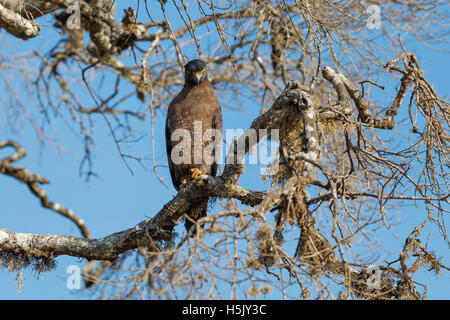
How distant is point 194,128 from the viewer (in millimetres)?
4781

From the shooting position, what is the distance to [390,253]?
10.4 ft

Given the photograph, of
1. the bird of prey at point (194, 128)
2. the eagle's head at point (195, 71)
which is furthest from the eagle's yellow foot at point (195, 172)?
the eagle's head at point (195, 71)

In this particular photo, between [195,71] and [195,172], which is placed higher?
[195,71]

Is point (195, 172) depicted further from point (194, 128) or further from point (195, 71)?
point (195, 71)

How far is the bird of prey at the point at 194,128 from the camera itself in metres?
4.79

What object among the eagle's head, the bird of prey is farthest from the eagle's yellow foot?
the eagle's head

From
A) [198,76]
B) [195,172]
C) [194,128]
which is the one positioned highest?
[198,76]

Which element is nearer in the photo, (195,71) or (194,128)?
(194,128)

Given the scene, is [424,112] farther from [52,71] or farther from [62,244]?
[52,71]

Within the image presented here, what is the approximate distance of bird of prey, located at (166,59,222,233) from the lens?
189 inches

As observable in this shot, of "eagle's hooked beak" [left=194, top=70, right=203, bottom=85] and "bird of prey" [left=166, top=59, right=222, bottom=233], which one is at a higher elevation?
"eagle's hooked beak" [left=194, top=70, right=203, bottom=85]

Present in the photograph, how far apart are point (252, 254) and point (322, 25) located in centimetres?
182

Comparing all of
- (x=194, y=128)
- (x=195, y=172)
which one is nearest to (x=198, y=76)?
(x=194, y=128)

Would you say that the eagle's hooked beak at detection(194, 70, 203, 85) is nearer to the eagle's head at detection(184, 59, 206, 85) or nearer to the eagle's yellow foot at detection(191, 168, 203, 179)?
the eagle's head at detection(184, 59, 206, 85)
